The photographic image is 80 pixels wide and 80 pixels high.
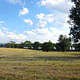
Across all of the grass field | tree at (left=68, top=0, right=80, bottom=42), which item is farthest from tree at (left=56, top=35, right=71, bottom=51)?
the grass field

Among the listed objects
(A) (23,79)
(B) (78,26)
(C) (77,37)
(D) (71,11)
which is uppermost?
(D) (71,11)

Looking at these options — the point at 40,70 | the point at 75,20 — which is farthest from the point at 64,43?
the point at 40,70

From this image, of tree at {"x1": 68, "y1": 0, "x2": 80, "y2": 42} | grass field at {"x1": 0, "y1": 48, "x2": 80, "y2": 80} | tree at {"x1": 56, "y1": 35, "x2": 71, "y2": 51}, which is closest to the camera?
grass field at {"x1": 0, "y1": 48, "x2": 80, "y2": 80}

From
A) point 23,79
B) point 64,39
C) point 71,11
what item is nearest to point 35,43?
point 64,39

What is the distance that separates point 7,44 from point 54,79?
5611 inches

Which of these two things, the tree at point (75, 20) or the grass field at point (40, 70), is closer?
the grass field at point (40, 70)

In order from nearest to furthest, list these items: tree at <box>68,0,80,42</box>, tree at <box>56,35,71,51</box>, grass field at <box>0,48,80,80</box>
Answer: grass field at <box>0,48,80,80</box> → tree at <box>68,0,80,42</box> → tree at <box>56,35,71,51</box>

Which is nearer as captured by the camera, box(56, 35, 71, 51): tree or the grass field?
the grass field

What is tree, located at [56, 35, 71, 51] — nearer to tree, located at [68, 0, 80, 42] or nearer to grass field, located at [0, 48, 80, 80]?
tree, located at [68, 0, 80, 42]

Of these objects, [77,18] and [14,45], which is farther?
[14,45]

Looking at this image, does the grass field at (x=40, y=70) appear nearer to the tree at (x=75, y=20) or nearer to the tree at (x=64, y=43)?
the tree at (x=75, y=20)

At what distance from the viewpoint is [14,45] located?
147125mm

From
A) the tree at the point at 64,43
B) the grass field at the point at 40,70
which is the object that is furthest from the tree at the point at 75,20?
the tree at the point at 64,43

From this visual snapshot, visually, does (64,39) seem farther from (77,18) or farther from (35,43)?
(77,18)
